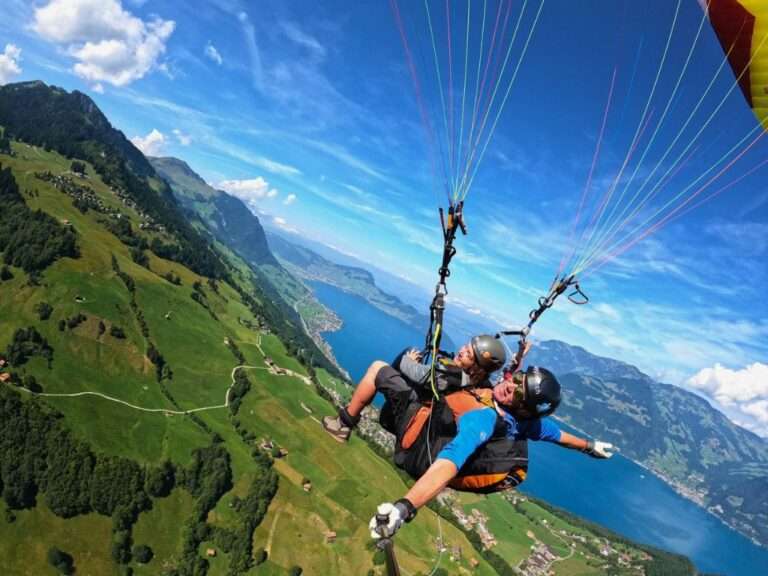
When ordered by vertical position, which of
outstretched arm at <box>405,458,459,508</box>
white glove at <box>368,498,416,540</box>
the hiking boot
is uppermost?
outstretched arm at <box>405,458,459,508</box>

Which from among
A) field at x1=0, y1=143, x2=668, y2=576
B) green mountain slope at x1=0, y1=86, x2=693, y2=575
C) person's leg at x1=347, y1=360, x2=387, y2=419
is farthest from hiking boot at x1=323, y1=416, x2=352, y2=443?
green mountain slope at x1=0, y1=86, x2=693, y2=575

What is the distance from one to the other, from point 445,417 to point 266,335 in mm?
144583

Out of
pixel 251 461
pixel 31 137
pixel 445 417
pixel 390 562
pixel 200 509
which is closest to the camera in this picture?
pixel 390 562

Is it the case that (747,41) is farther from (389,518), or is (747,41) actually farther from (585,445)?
(389,518)

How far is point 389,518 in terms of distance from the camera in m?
4.19

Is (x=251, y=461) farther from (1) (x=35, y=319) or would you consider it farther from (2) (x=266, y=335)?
(2) (x=266, y=335)

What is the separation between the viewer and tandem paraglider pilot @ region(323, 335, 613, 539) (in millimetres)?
6086

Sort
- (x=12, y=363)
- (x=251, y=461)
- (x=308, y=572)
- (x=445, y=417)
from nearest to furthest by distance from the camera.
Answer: (x=445, y=417) < (x=308, y=572) < (x=12, y=363) < (x=251, y=461)

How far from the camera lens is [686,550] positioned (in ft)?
609

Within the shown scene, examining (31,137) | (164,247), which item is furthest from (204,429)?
(31,137)

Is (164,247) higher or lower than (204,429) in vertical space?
higher

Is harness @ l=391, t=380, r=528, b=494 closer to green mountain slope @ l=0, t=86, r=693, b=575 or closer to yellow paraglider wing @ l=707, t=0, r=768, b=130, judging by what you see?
yellow paraglider wing @ l=707, t=0, r=768, b=130

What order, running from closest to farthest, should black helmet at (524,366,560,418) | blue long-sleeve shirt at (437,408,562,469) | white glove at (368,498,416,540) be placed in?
1. white glove at (368,498,416,540)
2. blue long-sleeve shirt at (437,408,562,469)
3. black helmet at (524,366,560,418)

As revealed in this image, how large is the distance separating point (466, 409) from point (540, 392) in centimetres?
111
